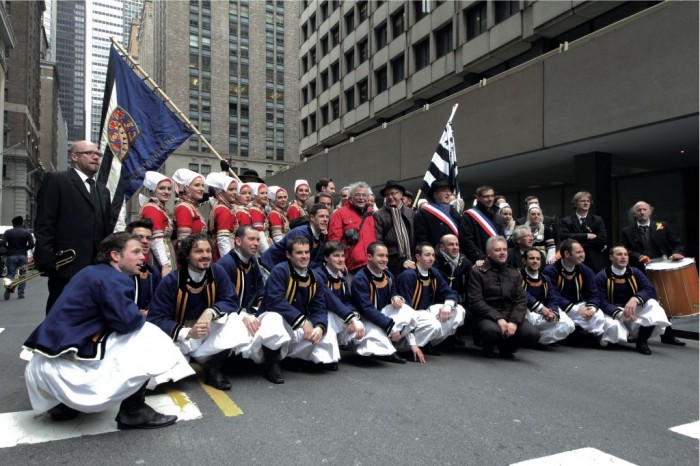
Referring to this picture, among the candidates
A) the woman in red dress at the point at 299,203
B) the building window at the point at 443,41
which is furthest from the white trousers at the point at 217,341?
the building window at the point at 443,41

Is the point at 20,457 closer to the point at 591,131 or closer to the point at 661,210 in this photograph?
the point at 591,131

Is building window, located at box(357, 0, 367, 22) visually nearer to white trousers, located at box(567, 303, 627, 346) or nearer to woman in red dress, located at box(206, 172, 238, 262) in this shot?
woman in red dress, located at box(206, 172, 238, 262)

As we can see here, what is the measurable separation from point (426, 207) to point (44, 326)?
501 cm

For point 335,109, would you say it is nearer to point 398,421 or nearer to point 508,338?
point 508,338

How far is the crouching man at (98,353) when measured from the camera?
3527mm

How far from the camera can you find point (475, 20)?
23812 millimetres

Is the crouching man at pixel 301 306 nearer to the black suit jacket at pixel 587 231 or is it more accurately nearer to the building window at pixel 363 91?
the black suit jacket at pixel 587 231

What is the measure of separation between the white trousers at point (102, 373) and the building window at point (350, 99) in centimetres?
3439

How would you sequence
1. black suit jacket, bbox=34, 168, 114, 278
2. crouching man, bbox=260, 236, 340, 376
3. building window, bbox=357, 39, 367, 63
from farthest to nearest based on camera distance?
1. building window, bbox=357, 39, 367, 63
2. crouching man, bbox=260, 236, 340, 376
3. black suit jacket, bbox=34, 168, 114, 278

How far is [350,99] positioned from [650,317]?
107ft

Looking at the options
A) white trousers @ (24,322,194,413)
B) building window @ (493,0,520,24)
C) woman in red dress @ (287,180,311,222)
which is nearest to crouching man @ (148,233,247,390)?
white trousers @ (24,322,194,413)

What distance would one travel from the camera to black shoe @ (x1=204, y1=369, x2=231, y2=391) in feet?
15.3

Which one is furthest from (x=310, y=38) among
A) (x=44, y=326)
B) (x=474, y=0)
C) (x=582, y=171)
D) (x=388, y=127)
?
(x=44, y=326)

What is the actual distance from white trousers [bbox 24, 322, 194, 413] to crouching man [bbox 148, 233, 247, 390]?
86 cm
